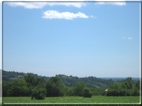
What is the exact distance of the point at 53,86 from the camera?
9609 millimetres

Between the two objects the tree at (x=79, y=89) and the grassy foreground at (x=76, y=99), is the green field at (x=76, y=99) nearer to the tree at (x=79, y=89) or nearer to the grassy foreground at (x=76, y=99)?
the grassy foreground at (x=76, y=99)

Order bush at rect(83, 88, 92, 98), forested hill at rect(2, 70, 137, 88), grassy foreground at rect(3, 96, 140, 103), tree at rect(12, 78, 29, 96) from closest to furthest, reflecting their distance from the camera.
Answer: grassy foreground at rect(3, 96, 140, 103) < forested hill at rect(2, 70, 137, 88) < tree at rect(12, 78, 29, 96) < bush at rect(83, 88, 92, 98)

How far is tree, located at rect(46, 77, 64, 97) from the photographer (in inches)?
373

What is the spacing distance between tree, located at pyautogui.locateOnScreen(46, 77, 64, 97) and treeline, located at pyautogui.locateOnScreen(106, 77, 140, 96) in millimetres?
1189

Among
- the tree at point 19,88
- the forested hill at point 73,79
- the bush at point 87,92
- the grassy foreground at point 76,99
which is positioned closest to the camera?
the grassy foreground at point 76,99

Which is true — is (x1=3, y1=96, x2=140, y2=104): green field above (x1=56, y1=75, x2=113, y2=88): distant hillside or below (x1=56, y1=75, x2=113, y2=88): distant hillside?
below

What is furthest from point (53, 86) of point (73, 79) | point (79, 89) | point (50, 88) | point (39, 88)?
point (79, 89)

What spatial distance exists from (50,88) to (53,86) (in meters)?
0.09

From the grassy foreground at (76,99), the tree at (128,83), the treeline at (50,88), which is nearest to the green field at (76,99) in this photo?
the grassy foreground at (76,99)

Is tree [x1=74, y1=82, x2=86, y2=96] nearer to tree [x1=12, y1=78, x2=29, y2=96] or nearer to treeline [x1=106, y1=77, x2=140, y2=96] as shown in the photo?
treeline [x1=106, y1=77, x2=140, y2=96]

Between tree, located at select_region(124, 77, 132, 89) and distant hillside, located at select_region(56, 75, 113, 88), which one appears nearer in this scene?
distant hillside, located at select_region(56, 75, 113, 88)

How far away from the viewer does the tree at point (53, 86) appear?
31.1 feet

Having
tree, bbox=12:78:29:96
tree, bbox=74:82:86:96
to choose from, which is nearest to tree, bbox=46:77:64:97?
tree, bbox=74:82:86:96

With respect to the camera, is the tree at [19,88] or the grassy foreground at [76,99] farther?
the tree at [19,88]
